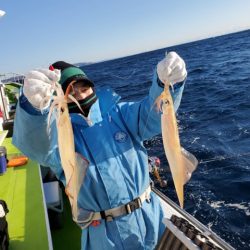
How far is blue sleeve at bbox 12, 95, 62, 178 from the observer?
1.98 m

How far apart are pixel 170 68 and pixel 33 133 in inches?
37.7

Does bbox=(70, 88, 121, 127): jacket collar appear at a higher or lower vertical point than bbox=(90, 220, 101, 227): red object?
higher

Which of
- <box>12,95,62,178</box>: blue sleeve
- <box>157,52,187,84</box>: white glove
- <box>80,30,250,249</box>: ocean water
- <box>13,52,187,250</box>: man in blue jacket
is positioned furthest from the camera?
<box>80,30,250,249</box>: ocean water

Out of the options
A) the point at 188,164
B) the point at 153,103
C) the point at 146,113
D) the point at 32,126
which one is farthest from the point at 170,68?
the point at 32,126

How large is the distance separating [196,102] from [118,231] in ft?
45.5

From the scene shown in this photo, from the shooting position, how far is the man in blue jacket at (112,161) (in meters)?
2.42

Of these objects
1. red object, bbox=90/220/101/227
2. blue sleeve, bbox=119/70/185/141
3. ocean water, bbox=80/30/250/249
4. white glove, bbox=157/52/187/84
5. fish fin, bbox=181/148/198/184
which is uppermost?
white glove, bbox=157/52/187/84

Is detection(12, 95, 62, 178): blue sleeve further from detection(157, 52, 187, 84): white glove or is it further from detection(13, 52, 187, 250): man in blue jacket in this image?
detection(157, 52, 187, 84): white glove

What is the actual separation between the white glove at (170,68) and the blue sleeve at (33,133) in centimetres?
77

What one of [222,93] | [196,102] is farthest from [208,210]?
[222,93]

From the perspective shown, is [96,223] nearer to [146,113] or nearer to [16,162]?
[146,113]

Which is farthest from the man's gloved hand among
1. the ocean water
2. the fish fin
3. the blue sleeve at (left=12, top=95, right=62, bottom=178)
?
the ocean water

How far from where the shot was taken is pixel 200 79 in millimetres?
22422

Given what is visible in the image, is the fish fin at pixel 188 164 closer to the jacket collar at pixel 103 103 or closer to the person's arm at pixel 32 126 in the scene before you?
the jacket collar at pixel 103 103
